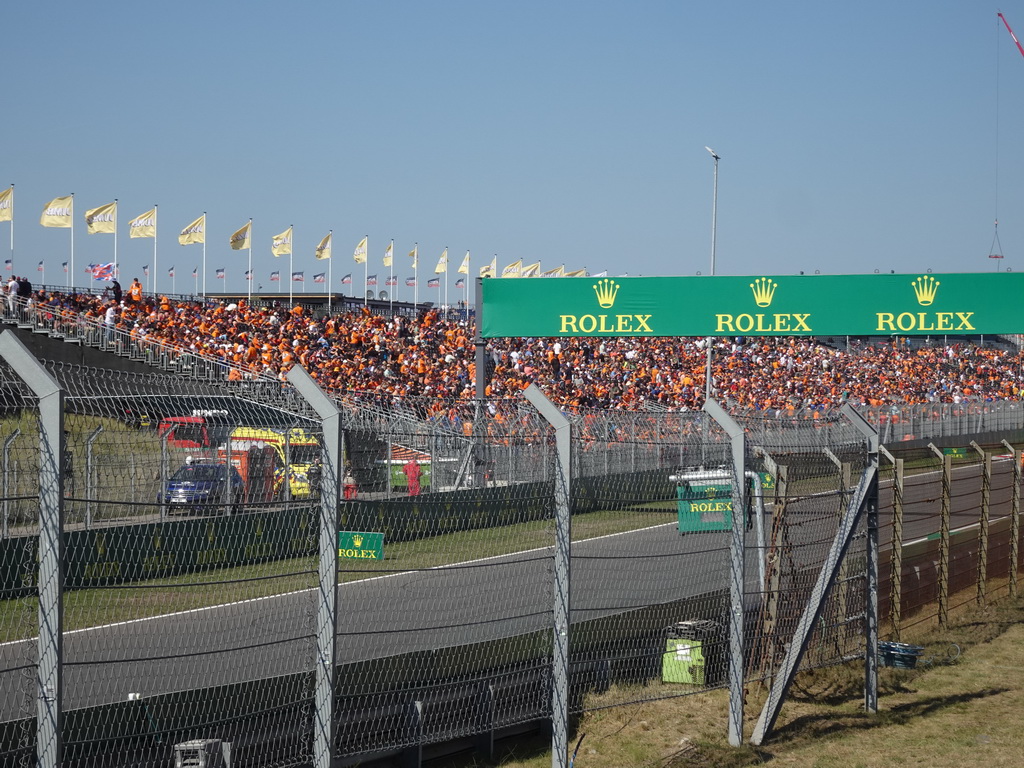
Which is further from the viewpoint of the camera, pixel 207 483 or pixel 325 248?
pixel 325 248

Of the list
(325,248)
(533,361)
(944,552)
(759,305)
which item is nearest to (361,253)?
(325,248)

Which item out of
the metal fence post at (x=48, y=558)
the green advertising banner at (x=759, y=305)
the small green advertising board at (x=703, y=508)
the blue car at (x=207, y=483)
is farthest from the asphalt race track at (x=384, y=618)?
the green advertising banner at (x=759, y=305)

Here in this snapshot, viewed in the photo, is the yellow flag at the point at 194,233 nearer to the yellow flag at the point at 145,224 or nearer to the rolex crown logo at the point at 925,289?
the yellow flag at the point at 145,224

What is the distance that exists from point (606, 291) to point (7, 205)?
18.7 metres

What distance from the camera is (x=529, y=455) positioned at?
11.1 m

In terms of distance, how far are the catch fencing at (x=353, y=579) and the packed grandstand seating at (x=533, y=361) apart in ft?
47.0

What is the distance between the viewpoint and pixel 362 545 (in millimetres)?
6137

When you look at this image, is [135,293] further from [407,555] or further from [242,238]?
[407,555]

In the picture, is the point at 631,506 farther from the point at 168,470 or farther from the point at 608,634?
the point at 168,470

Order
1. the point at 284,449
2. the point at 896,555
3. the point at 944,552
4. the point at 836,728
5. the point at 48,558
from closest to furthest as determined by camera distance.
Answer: the point at 48,558 < the point at 284,449 < the point at 836,728 < the point at 896,555 < the point at 944,552

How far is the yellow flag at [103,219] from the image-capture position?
123ft

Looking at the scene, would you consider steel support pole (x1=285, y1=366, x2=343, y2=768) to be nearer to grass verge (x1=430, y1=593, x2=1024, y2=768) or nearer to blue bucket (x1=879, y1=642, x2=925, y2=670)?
grass verge (x1=430, y1=593, x2=1024, y2=768)

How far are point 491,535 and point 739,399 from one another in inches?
1478

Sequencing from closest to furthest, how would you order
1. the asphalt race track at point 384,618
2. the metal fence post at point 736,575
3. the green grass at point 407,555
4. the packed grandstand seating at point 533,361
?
the green grass at point 407,555 → the asphalt race track at point 384,618 → the metal fence post at point 736,575 → the packed grandstand seating at point 533,361
